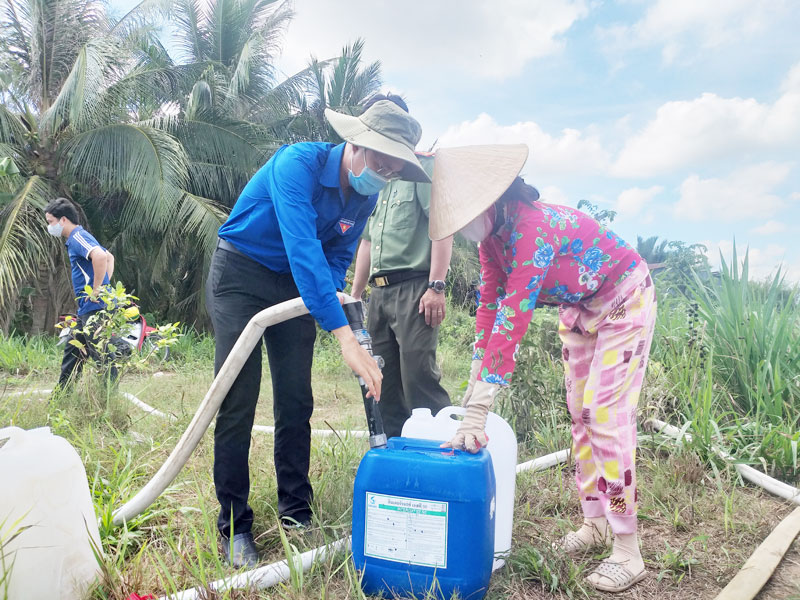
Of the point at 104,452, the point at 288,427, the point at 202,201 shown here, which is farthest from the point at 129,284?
the point at 288,427

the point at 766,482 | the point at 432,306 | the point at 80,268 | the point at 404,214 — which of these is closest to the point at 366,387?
the point at 432,306

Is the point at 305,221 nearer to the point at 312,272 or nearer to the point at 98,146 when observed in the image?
the point at 312,272

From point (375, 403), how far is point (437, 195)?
2.24 ft

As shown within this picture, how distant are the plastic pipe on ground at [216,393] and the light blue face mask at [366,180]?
38 centimetres

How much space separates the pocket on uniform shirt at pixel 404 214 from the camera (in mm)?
2893

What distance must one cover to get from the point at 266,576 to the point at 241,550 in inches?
10.7

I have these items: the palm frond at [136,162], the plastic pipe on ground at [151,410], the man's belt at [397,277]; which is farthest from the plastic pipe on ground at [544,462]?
the palm frond at [136,162]

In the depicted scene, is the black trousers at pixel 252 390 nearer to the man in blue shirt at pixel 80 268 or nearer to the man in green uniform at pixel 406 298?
the man in green uniform at pixel 406 298

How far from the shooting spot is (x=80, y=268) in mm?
4340

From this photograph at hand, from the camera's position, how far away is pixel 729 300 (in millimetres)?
3795

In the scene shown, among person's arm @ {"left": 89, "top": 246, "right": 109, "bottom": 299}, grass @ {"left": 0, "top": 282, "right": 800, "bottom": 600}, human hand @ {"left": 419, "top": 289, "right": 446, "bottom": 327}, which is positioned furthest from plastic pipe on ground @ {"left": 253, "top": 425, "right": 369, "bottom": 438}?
person's arm @ {"left": 89, "top": 246, "right": 109, "bottom": 299}

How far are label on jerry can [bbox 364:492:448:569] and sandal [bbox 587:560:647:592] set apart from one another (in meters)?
0.60

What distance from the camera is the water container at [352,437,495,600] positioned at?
165 centimetres

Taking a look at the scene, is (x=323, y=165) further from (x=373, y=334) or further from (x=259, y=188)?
(x=373, y=334)
